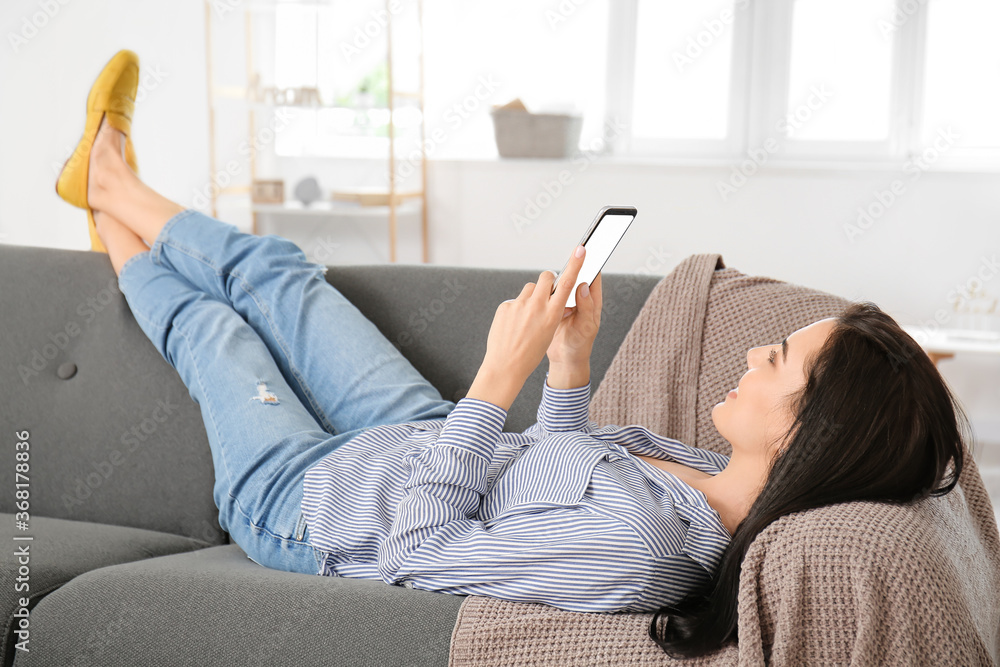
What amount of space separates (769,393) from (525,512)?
0.32m

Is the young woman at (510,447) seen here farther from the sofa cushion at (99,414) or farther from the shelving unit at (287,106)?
the shelving unit at (287,106)

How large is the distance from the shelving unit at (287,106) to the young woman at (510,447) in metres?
1.70

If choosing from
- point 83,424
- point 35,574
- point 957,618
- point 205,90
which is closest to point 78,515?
point 83,424

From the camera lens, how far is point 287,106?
3.23 metres

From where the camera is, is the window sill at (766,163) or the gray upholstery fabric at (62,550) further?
the window sill at (766,163)

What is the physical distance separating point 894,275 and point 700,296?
1823 mm

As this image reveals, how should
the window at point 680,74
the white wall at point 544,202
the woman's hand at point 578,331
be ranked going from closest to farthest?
the woman's hand at point 578,331 → the white wall at point 544,202 → the window at point 680,74

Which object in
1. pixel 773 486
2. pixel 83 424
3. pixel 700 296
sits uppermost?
pixel 700 296

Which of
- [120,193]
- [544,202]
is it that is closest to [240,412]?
[120,193]

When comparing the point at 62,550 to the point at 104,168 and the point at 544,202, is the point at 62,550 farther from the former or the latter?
the point at 544,202

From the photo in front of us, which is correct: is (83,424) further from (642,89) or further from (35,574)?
(642,89)

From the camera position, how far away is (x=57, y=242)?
3.47 metres

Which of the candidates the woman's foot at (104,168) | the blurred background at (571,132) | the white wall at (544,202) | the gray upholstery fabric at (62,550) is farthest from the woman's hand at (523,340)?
the white wall at (544,202)

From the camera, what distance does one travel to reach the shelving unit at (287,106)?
3.06m
